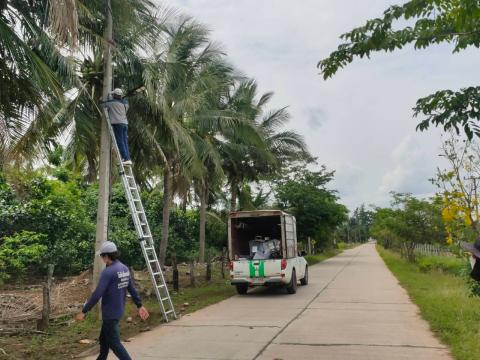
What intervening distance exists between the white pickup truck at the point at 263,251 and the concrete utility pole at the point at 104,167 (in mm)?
5245

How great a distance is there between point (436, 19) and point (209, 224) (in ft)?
75.2

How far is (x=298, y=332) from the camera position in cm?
931

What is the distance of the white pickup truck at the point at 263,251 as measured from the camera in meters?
15.0

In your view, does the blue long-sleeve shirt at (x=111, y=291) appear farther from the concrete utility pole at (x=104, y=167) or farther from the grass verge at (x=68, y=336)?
the concrete utility pole at (x=104, y=167)

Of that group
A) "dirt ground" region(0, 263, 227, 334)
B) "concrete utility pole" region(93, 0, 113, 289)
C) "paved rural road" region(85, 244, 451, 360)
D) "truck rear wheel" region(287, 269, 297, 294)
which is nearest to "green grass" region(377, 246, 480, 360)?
"paved rural road" region(85, 244, 451, 360)

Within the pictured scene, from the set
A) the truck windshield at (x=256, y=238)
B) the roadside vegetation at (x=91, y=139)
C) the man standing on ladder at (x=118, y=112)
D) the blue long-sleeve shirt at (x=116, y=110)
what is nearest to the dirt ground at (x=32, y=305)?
the roadside vegetation at (x=91, y=139)

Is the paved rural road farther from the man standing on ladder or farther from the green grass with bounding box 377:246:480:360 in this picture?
the man standing on ladder

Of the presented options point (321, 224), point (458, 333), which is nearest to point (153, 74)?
point (458, 333)

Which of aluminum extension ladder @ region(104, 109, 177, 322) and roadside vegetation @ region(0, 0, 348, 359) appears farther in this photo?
aluminum extension ladder @ region(104, 109, 177, 322)

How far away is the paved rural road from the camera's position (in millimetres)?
7719

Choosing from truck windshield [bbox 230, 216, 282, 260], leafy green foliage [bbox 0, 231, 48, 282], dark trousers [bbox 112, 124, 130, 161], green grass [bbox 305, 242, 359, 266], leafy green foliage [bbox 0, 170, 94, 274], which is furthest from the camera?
green grass [bbox 305, 242, 359, 266]

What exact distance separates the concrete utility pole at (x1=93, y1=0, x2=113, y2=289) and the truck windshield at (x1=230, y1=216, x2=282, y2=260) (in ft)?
18.6

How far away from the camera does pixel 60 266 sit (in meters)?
17.9

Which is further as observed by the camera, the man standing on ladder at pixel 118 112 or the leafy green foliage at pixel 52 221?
the leafy green foliage at pixel 52 221
